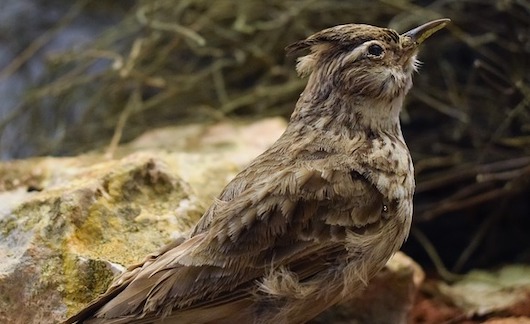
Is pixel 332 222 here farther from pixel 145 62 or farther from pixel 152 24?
pixel 145 62

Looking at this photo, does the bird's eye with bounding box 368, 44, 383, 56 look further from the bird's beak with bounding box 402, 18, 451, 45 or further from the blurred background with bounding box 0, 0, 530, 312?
the blurred background with bounding box 0, 0, 530, 312

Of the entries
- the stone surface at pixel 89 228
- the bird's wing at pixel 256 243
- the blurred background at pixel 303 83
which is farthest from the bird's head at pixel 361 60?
the blurred background at pixel 303 83

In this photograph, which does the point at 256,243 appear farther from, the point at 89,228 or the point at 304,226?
the point at 89,228

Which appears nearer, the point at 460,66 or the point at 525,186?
the point at 525,186

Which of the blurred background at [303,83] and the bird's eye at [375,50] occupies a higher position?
the bird's eye at [375,50]

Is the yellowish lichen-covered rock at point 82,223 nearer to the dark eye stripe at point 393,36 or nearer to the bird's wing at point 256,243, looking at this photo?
the bird's wing at point 256,243

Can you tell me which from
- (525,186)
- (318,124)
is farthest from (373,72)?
(525,186)
